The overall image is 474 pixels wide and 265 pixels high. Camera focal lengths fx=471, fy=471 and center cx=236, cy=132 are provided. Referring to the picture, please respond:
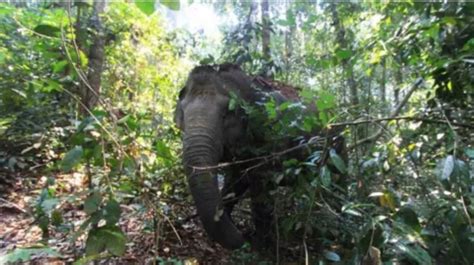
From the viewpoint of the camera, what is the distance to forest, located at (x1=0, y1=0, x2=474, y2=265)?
8.30ft

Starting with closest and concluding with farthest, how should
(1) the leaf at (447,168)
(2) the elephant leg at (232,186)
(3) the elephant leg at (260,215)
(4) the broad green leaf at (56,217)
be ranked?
1. (1) the leaf at (447,168)
2. (4) the broad green leaf at (56,217)
3. (3) the elephant leg at (260,215)
4. (2) the elephant leg at (232,186)

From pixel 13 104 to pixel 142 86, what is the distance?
3023mm

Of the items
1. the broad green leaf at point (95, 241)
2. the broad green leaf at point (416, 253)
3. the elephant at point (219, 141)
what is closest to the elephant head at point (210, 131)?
the elephant at point (219, 141)

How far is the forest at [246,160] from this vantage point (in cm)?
253

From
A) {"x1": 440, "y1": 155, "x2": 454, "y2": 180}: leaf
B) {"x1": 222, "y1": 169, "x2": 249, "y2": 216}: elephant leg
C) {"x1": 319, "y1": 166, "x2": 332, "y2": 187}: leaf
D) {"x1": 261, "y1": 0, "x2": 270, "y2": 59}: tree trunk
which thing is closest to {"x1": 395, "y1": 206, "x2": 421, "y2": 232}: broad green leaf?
{"x1": 440, "y1": 155, "x2": 454, "y2": 180}: leaf

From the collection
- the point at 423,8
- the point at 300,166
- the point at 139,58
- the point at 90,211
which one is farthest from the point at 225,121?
the point at 139,58

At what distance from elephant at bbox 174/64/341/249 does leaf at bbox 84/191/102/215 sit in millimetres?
1342

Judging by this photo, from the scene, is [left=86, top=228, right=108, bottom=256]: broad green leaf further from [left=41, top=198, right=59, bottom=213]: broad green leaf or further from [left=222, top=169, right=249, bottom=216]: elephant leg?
[left=222, top=169, right=249, bottom=216]: elephant leg

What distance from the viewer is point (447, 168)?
7.08ft

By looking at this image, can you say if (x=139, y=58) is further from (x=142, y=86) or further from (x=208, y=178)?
(x=208, y=178)

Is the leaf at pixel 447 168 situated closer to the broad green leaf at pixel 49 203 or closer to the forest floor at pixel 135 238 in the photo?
the forest floor at pixel 135 238

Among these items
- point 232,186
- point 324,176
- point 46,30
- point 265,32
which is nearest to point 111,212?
point 46,30

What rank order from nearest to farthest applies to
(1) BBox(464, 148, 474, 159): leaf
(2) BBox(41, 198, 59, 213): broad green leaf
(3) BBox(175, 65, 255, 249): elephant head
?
(1) BBox(464, 148, 474, 159): leaf < (2) BBox(41, 198, 59, 213): broad green leaf < (3) BBox(175, 65, 255, 249): elephant head

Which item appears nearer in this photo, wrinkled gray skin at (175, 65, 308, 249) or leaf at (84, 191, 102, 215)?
leaf at (84, 191, 102, 215)
